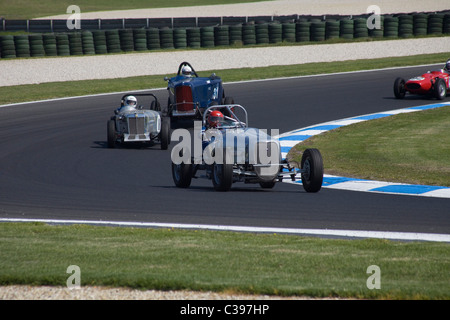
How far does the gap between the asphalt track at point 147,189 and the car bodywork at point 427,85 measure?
1.67ft

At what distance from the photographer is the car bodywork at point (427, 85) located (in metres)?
21.9

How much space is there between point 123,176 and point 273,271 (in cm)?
675

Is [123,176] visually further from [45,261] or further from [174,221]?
[45,261]

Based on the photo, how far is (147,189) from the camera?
1180cm

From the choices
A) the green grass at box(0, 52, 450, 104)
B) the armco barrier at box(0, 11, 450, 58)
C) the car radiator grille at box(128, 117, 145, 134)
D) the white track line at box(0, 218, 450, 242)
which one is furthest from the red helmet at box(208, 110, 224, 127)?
the armco barrier at box(0, 11, 450, 58)

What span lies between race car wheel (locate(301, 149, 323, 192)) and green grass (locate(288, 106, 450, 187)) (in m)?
1.64

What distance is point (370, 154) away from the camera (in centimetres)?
→ 1438

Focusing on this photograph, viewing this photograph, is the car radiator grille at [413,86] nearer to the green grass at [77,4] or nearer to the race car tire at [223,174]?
the race car tire at [223,174]

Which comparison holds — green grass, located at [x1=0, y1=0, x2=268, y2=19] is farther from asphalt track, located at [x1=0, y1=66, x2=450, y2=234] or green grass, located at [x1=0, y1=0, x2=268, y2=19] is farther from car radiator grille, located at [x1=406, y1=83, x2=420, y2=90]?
car radiator grille, located at [x1=406, y1=83, x2=420, y2=90]

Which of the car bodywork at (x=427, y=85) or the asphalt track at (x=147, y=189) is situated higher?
the car bodywork at (x=427, y=85)

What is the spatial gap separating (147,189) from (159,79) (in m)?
16.5

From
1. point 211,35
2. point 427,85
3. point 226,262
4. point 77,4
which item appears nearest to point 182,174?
point 226,262

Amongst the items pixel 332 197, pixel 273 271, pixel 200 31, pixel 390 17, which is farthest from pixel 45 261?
pixel 390 17

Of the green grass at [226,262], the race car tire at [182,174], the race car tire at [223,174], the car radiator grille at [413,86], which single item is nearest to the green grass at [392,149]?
the car radiator grille at [413,86]
